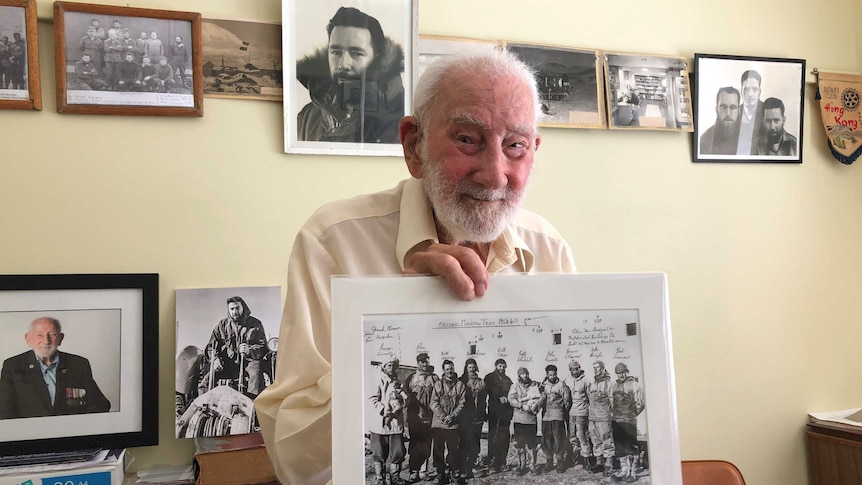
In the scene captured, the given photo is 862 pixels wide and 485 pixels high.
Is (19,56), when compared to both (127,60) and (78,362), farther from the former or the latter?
(78,362)

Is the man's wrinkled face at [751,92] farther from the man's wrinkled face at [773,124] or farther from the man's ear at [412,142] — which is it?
the man's ear at [412,142]

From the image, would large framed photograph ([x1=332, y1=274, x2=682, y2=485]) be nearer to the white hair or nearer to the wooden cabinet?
the white hair

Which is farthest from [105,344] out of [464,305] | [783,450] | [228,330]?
[783,450]

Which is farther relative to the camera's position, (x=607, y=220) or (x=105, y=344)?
(x=607, y=220)

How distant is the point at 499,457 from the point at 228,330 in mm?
1119

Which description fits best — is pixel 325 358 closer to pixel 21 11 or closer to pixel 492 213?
pixel 492 213

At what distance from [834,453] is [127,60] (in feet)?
8.56

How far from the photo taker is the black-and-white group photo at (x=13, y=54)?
1614mm

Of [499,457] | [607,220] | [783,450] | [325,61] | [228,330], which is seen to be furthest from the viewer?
[783,450]

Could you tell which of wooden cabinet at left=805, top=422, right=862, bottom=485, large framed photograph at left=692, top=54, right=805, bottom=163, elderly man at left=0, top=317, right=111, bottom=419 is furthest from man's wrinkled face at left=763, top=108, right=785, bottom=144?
elderly man at left=0, top=317, right=111, bottom=419

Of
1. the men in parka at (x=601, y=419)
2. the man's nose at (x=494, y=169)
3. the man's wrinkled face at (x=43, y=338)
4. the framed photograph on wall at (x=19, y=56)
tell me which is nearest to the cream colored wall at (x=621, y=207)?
the framed photograph on wall at (x=19, y=56)

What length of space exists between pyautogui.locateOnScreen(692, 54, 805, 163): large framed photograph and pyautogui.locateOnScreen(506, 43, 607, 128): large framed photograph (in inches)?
15.8

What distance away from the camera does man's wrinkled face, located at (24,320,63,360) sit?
162 cm

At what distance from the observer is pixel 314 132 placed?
183 centimetres
